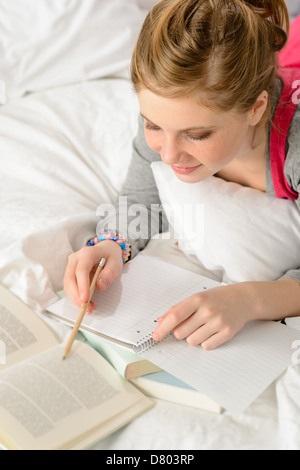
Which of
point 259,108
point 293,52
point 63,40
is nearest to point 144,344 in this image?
point 259,108

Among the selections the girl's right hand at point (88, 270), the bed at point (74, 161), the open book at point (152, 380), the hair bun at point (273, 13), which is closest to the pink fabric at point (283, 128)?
the hair bun at point (273, 13)

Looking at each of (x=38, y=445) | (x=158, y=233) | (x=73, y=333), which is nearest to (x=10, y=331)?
(x=73, y=333)

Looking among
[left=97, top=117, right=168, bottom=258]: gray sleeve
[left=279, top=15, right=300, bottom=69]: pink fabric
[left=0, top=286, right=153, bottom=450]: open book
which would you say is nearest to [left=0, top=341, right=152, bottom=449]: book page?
[left=0, top=286, right=153, bottom=450]: open book

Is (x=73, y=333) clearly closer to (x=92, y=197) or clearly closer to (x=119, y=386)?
(x=119, y=386)

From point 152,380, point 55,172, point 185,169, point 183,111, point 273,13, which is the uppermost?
point 273,13

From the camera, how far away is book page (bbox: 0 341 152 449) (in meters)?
0.61

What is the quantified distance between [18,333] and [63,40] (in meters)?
0.94

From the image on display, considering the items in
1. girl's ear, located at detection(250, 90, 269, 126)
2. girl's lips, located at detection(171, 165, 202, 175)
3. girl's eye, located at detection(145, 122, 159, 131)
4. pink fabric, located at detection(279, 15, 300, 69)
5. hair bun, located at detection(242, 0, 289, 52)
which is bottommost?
girl's lips, located at detection(171, 165, 202, 175)

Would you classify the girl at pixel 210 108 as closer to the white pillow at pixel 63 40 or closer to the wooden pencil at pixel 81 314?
the wooden pencil at pixel 81 314

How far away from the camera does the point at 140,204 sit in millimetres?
1127

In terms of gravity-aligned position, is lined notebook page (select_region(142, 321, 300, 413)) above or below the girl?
below

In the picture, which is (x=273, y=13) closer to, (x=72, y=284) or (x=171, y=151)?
(x=171, y=151)

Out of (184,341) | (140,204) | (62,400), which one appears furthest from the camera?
(140,204)

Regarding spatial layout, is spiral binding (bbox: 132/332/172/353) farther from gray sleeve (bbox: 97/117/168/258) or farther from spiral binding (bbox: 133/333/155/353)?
gray sleeve (bbox: 97/117/168/258)
